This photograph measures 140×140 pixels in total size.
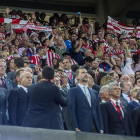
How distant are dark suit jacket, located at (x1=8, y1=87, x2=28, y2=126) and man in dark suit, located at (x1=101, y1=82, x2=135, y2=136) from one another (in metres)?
1.52

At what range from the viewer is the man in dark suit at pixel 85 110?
967cm

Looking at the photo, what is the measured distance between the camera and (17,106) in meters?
9.37

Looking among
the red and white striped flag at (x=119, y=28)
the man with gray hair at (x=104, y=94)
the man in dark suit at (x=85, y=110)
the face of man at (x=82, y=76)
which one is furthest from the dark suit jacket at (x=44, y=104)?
the red and white striped flag at (x=119, y=28)

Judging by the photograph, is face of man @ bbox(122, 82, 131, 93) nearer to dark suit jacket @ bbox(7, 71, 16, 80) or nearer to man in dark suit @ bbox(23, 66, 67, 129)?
dark suit jacket @ bbox(7, 71, 16, 80)

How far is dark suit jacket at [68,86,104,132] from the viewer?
381 inches

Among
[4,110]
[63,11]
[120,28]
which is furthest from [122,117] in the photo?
[63,11]

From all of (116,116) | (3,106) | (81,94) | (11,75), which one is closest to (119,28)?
(11,75)

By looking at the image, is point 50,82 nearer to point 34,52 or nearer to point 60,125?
point 60,125

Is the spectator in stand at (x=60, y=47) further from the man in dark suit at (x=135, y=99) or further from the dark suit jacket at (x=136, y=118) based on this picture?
the dark suit jacket at (x=136, y=118)

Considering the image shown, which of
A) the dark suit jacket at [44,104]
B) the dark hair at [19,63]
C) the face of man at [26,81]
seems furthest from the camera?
the dark hair at [19,63]

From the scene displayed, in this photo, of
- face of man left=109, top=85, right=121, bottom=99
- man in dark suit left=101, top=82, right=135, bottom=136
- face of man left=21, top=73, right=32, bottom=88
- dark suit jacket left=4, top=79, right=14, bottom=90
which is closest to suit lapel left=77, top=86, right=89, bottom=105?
man in dark suit left=101, top=82, right=135, bottom=136

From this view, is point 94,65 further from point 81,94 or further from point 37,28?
point 81,94

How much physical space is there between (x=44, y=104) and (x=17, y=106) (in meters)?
0.73

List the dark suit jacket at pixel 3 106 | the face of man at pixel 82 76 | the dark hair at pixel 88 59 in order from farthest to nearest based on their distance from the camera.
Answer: the dark hair at pixel 88 59, the face of man at pixel 82 76, the dark suit jacket at pixel 3 106
